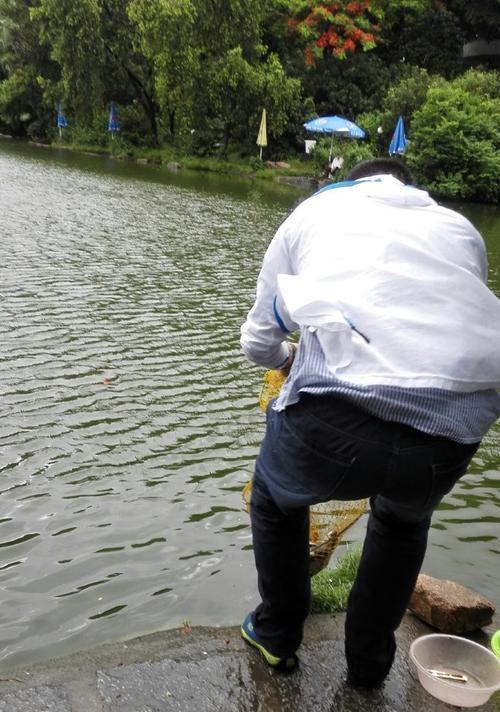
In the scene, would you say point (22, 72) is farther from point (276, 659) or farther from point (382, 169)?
point (276, 659)

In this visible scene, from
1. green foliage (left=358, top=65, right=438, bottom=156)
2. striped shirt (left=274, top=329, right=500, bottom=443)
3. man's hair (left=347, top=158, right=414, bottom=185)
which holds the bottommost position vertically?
striped shirt (left=274, top=329, right=500, bottom=443)

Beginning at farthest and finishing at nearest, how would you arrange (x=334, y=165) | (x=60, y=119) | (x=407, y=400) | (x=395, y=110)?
(x=60, y=119) → (x=395, y=110) → (x=334, y=165) → (x=407, y=400)

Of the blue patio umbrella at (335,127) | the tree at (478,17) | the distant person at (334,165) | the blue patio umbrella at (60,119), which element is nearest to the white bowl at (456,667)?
the distant person at (334,165)

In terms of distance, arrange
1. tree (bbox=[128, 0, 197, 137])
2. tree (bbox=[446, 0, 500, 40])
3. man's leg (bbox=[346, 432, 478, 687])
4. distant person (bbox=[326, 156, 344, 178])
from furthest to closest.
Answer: tree (bbox=[446, 0, 500, 40]) → tree (bbox=[128, 0, 197, 137]) → distant person (bbox=[326, 156, 344, 178]) → man's leg (bbox=[346, 432, 478, 687])

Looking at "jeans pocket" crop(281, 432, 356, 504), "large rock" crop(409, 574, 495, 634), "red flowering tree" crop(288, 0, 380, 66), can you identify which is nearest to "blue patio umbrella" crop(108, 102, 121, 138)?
"red flowering tree" crop(288, 0, 380, 66)

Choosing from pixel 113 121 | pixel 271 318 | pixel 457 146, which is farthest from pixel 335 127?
pixel 271 318

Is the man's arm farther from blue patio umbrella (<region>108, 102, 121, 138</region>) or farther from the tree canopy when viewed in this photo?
blue patio umbrella (<region>108, 102, 121, 138</region>)

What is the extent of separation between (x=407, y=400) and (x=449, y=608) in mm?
1348

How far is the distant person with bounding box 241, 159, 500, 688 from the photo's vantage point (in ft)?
5.74

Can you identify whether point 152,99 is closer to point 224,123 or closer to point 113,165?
point 224,123

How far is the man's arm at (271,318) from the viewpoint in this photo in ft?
6.64

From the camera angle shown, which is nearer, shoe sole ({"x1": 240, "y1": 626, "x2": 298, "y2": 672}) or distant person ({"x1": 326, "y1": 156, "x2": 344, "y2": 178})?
shoe sole ({"x1": 240, "y1": 626, "x2": 298, "y2": 672})

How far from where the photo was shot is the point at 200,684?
2291 millimetres

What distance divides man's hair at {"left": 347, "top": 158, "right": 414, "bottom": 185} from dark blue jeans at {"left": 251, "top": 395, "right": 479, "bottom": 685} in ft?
2.79
